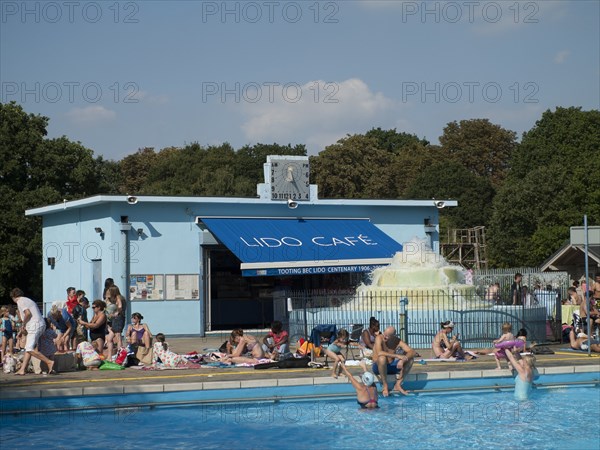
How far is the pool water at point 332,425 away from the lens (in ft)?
47.3

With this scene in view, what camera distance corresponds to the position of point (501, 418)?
16.1m

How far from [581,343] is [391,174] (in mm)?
57773

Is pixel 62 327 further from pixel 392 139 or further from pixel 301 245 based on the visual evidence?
pixel 392 139

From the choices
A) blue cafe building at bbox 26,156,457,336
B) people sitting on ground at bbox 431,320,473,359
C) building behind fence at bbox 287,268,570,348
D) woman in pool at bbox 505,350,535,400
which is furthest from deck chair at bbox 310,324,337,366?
woman in pool at bbox 505,350,535,400

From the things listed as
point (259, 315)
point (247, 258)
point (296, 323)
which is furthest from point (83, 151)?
point (296, 323)

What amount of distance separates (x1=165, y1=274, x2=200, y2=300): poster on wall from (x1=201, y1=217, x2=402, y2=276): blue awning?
1801mm

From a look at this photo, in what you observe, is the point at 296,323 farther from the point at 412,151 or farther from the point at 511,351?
the point at 412,151

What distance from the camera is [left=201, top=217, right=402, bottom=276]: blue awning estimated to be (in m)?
29.8

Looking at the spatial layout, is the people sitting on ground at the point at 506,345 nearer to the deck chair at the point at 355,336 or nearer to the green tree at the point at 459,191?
the deck chair at the point at 355,336

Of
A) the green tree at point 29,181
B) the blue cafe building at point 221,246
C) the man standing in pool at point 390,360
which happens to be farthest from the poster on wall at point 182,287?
the green tree at point 29,181

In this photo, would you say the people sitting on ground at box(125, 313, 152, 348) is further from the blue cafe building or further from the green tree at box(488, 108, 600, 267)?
the green tree at box(488, 108, 600, 267)

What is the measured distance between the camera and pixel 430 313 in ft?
77.5

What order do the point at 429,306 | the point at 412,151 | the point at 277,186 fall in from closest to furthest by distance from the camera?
the point at 429,306, the point at 277,186, the point at 412,151

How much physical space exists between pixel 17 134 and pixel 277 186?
73.7 ft
